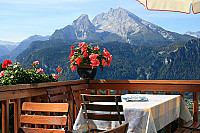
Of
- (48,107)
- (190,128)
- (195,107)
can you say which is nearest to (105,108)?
(48,107)

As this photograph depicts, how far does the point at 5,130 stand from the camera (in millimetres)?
2793

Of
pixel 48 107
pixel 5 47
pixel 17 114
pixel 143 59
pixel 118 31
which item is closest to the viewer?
pixel 48 107

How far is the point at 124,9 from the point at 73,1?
21954mm

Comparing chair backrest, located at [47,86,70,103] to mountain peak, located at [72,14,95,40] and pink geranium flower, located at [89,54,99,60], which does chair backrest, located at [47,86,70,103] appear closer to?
pink geranium flower, located at [89,54,99,60]

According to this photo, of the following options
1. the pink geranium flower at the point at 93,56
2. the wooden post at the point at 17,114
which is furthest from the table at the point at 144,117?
the pink geranium flower at the point at 93,56

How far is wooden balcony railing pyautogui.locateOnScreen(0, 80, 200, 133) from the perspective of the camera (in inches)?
110

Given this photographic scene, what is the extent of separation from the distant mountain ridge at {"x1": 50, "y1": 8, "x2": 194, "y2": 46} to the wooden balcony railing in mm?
65024

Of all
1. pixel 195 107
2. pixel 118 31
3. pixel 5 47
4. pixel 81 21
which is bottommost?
pixel 195 107

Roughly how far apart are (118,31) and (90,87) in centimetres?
8027

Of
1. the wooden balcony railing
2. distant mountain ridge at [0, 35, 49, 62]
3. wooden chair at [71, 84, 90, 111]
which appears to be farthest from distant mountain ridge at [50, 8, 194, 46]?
wooden chair at [71, 84, 90, 111]

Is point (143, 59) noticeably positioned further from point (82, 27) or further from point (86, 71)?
point (86, 71)

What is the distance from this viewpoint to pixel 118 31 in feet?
275

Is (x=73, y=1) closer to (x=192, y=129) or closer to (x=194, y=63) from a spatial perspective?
(x=194, y=63)

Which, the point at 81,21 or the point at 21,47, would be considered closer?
the point at 21,47
